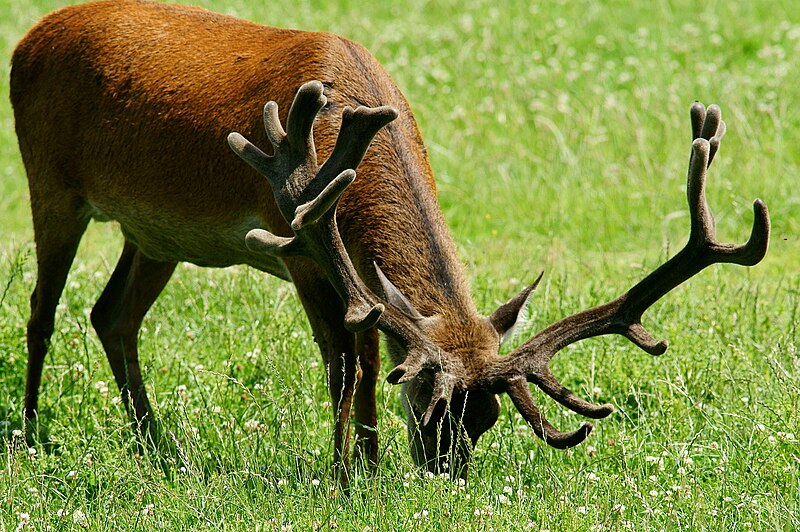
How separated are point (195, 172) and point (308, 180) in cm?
106

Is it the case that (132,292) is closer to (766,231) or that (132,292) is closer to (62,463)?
(62,463)

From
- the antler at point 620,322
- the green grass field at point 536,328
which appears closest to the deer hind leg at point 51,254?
the green grass field at point 536,328

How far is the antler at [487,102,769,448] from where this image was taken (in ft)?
14.8

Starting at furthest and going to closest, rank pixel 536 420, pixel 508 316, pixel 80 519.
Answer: pixel 508 316 → pixel 536 420 → pixel 80 519

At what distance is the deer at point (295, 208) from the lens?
458 cm

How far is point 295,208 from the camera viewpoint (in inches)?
182

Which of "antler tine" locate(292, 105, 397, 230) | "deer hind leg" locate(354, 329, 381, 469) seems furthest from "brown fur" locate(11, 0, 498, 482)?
"antler tine" locate(292, 105, 397, 230)

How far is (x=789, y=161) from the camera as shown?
931cm

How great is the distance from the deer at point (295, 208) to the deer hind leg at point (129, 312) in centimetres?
1

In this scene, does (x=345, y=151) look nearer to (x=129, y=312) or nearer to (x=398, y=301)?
(x=398, y=301)

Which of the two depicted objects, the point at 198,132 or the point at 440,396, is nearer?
the point at 440,396

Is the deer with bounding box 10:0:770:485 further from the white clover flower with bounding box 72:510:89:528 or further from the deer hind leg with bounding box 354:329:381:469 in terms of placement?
the white clover flower with bounding box 72:510:89:528

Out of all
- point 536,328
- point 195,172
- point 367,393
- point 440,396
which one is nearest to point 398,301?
point 440,396

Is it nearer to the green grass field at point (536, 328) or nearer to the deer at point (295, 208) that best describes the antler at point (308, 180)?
the deer at point (295, 208)
